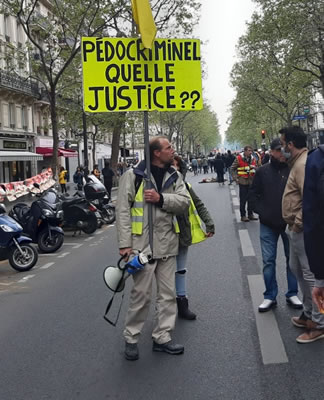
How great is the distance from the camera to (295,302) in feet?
18.4

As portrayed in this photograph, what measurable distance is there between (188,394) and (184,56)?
283 centimetres

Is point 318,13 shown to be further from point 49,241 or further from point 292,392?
point 292,392

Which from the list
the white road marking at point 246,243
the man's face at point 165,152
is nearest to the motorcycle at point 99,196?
the white road marking at point 246,243

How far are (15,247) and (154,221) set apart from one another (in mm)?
4979

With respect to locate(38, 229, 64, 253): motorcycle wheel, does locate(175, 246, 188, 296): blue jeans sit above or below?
above

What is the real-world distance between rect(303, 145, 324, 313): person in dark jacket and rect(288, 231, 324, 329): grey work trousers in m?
1.78

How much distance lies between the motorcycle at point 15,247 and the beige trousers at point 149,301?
4728 mm

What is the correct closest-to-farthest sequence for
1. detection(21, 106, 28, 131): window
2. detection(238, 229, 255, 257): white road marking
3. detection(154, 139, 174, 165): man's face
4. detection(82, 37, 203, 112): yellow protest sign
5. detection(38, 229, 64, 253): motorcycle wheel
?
detection(154, 139, 174, 165): man's face, detection(82, 37, 203, 112): yellow protest sign, detection(238, 229, 255, 257): white road marking, detection(38, 229, 64, 253): motorcycle wheel, detection(21, 106, 28, 131): window

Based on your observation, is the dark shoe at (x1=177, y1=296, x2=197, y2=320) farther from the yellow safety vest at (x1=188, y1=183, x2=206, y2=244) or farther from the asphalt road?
the yellow safety vest at (x1=188, y1=183, x2=206, y2=244)

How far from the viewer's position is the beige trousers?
444 cm

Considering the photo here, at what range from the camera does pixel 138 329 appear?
176 inches

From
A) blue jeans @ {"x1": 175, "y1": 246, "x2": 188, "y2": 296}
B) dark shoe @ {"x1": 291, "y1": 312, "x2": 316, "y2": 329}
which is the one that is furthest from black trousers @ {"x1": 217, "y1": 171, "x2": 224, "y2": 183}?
dark shoe @ {"x1": 291, "y1": 312, "x2": 316, "y2": 329}

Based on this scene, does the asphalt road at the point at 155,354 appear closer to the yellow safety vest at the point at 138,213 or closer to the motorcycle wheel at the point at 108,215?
the yellow safety vest at the point at 138,213

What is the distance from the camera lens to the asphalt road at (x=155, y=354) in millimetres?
3855
